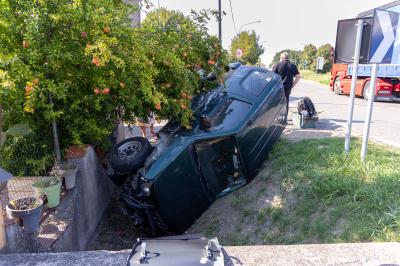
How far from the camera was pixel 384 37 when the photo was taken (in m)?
4.66

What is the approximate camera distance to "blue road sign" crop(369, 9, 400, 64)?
4598 millimetres

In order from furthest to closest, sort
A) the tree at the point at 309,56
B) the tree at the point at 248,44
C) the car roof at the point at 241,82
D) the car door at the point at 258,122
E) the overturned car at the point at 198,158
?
the tree at the point at 309,56 → the tree at the point at 248,44 → the car roof at the point at 241,82 → the car door at the point at 258,122 → the overturned car at the point at 198,158

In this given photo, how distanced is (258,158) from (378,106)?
29.9 ft

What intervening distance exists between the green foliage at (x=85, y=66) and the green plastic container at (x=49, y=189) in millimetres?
647

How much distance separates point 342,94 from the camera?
57.9 feet

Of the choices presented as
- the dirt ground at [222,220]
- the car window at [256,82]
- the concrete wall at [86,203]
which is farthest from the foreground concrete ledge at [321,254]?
the car window at [256,82]

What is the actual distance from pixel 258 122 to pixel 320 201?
1.57 metres

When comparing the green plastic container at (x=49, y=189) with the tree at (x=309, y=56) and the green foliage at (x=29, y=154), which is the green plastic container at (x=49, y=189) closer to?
the green foliage at (x=29, y=154)

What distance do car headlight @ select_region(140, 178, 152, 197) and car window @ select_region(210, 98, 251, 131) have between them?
1206 millimetres

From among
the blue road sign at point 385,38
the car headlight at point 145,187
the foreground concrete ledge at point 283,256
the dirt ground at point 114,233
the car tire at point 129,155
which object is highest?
the blue road sign at point 385,38

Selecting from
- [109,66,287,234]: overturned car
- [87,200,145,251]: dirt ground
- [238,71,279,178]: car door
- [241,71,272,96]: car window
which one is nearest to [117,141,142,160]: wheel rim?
[109,66,287,234]: overturned car

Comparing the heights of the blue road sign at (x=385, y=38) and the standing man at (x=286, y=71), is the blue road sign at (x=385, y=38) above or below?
above

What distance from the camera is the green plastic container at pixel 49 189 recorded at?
11.9 feet

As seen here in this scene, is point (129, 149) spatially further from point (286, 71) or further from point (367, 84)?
point (367, 84)
